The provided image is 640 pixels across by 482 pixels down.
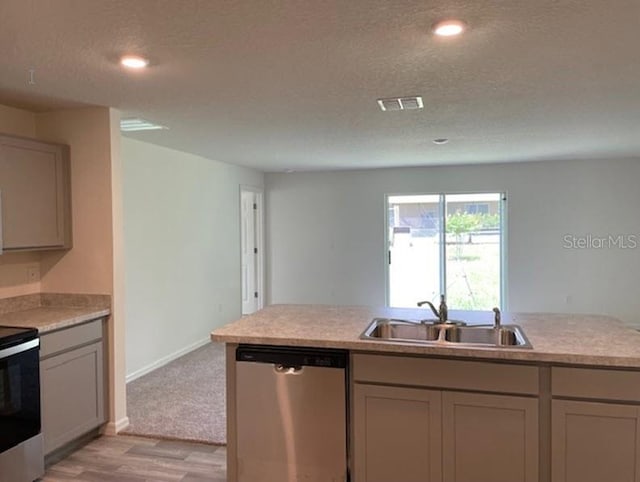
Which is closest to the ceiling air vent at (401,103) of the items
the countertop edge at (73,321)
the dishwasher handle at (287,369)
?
the dishwasher handle at (287,369)

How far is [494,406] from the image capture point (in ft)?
7.32

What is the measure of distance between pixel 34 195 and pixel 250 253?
451 cm

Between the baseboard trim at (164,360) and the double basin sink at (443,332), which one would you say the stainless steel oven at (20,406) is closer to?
the baseboard trim at (164,360)

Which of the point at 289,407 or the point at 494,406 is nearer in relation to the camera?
the point at 494,406

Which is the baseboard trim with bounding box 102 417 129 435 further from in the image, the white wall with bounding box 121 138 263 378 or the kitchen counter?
the white wall with bounding box 121 138 263 378

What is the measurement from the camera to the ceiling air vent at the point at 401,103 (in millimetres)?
3182

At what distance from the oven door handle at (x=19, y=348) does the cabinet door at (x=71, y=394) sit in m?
0.18

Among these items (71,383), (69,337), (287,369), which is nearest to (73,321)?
(69,337)

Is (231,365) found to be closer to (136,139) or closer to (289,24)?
(289,24)

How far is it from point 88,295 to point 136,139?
5.69ft

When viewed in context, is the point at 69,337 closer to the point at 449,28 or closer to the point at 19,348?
the point at 19,348

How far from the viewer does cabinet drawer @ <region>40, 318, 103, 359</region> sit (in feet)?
9.30

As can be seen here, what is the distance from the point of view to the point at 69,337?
302 cm

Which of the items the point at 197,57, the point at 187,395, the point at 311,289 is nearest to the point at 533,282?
the point at 311,289
